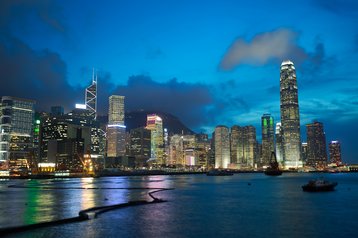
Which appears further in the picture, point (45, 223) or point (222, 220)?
point (222, 220)

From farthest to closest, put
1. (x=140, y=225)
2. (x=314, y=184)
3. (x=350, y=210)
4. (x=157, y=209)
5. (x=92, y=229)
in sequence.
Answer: (x=314, y=184)
(x=350, y=210)
(x=157, y=209)
(x=140, y=225)
(x=92, y=229)

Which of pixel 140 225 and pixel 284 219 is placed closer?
pixel 140 225

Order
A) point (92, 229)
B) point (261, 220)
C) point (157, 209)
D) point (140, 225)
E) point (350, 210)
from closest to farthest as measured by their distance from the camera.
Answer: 1. point (92, 229)
2. point (140, 225)
3. point (261, 220)
4. point (157, 209)
5. point (350, 210)

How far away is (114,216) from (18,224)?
37.4 feet

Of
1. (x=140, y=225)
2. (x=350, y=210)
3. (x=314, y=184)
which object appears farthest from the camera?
(x=314, y=184)

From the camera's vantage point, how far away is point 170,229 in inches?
1497

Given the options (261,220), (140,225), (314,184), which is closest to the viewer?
(140,225)

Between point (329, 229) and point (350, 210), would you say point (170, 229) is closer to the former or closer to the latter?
point (329, 229)

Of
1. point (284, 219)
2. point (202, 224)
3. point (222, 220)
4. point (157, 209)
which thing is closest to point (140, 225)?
Answer: point (202, 224)

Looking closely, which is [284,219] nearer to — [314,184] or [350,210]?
[350,210]

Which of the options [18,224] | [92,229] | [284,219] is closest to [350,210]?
[284,219]

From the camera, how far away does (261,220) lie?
45.4 meters

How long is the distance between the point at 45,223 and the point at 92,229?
4.95m

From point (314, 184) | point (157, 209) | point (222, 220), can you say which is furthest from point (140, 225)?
point (314, 184)
